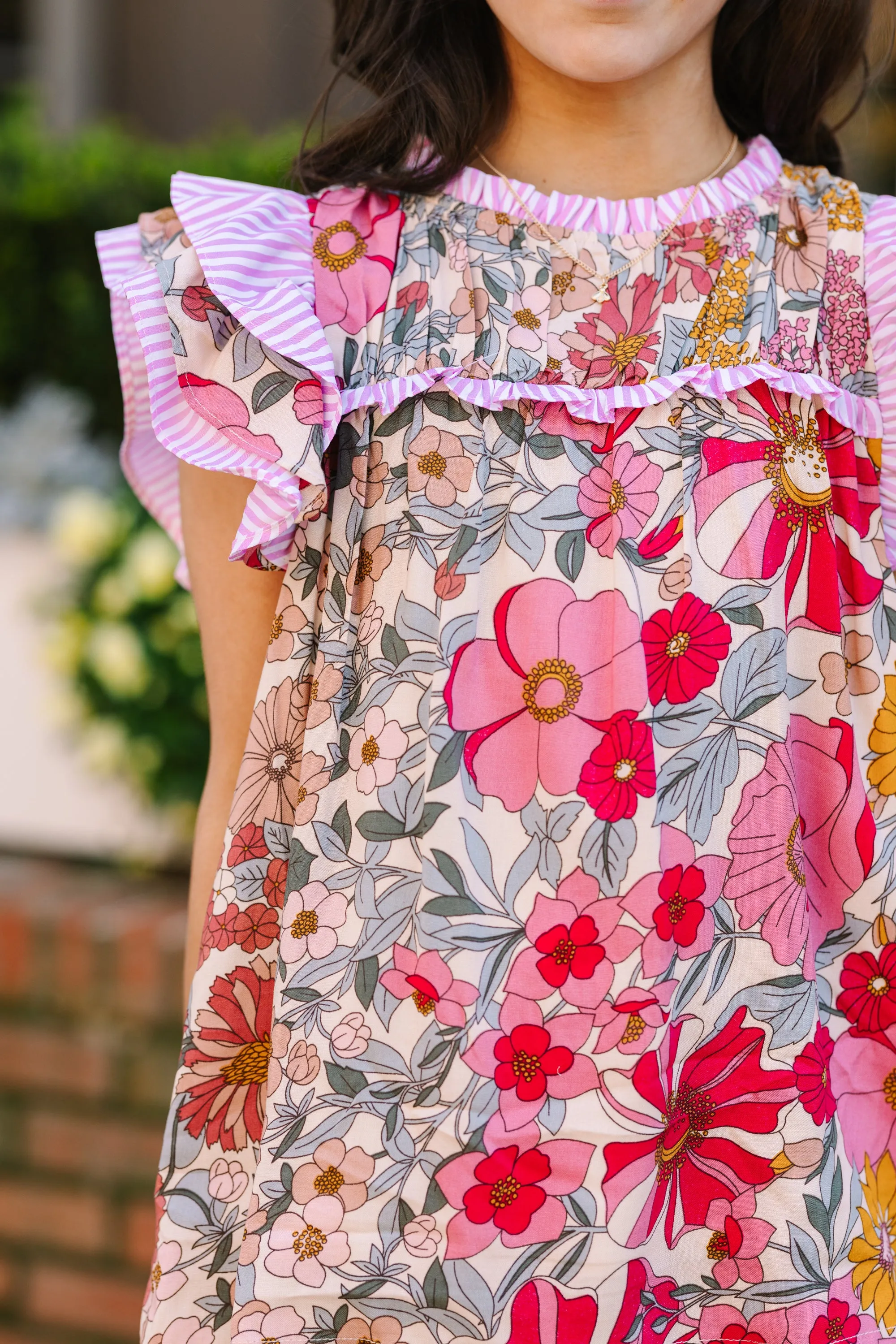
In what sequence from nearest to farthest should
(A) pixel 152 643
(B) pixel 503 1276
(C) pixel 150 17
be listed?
(B) pixel 503 1276, (A) pixel 152 643, (C) pixel 150 17

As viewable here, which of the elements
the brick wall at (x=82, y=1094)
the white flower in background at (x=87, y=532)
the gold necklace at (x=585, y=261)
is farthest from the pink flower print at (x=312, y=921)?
the white flower in background at (x=87, y=532)

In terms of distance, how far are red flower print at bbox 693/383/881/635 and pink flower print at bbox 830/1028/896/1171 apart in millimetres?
312

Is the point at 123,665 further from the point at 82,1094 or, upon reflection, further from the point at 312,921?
the point at 312,921

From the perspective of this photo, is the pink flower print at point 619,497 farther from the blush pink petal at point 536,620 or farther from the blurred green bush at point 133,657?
the blurred green bush at point 133,657

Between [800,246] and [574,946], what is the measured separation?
562 mm

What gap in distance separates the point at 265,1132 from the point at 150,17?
4760 mm

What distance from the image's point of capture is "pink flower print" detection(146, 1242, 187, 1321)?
Result: 109 centimetres

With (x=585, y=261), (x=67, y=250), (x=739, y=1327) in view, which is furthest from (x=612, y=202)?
(x=67, y=250)

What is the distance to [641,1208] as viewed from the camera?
3.21 ft

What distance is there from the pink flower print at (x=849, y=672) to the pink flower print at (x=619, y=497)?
0.17 meters

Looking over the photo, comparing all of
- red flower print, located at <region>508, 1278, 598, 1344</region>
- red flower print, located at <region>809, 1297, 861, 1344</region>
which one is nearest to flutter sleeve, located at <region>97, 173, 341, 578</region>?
red flower print, located at <region>508, 1278, 598, 1344</region>

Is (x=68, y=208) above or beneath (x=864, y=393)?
above

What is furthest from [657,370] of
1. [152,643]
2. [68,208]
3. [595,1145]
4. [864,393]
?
[68,208]

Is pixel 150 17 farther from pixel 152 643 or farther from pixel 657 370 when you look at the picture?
pixel 657 370
